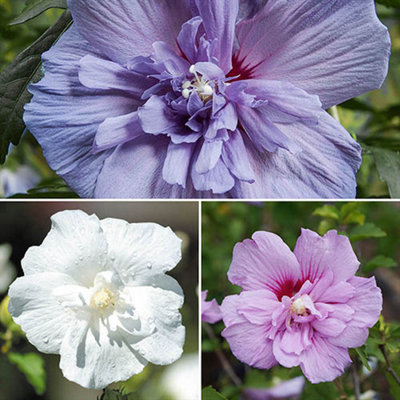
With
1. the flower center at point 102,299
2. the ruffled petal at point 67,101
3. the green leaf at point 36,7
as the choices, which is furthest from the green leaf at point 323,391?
the green leaf at point 36,7

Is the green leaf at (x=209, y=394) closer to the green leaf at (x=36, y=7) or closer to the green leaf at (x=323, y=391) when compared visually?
the green leaf at (x=323, y=391)

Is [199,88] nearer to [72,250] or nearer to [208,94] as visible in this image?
[208,94]

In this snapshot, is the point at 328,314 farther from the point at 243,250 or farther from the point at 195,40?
the point at 195,40

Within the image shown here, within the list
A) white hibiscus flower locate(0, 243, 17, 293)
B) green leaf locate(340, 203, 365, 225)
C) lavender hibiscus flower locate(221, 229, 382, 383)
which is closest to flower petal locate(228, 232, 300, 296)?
lavender hibiscus flower locate(221, 229, 382, 383)

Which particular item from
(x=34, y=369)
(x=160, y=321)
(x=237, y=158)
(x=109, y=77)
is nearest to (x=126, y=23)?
(x=109, y=77)

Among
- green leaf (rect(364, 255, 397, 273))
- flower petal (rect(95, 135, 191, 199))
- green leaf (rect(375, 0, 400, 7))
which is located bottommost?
green leaf (rect(364, 255, 397, 273))

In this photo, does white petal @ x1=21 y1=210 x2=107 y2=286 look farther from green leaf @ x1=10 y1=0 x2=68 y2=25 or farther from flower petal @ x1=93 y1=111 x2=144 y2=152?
green leaf @ x1=10 y1=0 x2=68 y2=25
